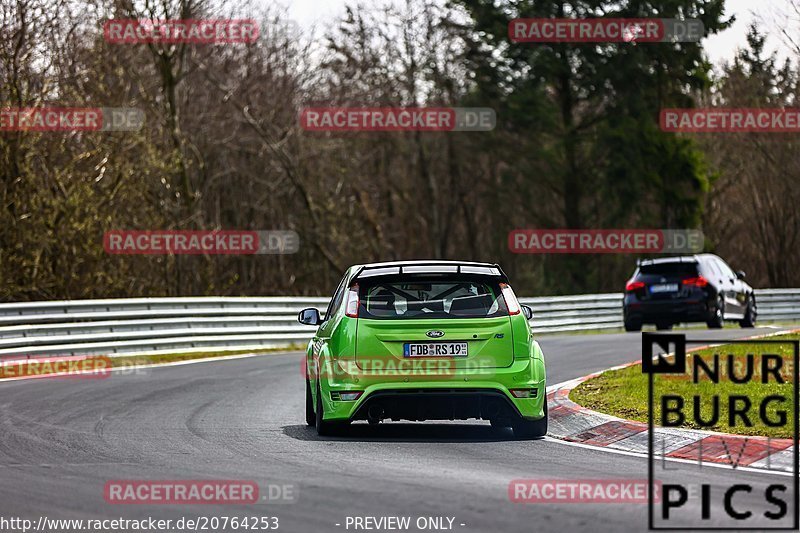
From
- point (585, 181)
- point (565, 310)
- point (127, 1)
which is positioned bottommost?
point (565, 310)

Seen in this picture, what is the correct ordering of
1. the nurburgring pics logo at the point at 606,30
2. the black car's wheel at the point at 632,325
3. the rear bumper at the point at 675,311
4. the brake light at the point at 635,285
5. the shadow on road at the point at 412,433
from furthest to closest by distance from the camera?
the nurburgring pics logo at the point at 606,30 < the black car's wheel at the point at 632,325 < the brake light at the point at 635,285 < the rear bumper at the point at 675,311 < the shadow on road at the point at 412,433

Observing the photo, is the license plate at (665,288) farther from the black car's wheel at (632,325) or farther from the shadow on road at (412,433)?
the shadow on road at (412,433)

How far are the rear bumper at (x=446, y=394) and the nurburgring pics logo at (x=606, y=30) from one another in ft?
124

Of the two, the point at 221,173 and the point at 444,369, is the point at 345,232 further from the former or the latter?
the point at 444,369

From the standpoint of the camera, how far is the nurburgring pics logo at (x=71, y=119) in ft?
82.0

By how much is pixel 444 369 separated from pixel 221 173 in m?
29.2

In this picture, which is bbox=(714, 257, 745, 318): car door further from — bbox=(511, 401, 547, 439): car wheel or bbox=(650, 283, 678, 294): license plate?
bbox=(511, 401, 547, 439): car wheel

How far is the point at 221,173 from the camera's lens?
3919 cm

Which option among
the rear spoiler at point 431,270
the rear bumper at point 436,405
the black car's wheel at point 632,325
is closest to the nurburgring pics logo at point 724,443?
the rear bumper at point 436,405

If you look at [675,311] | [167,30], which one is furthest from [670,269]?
[167,30]

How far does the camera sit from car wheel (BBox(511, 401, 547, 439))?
11211mm

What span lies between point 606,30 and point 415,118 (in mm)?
7687

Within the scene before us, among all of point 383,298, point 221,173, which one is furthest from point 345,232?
point 383,298

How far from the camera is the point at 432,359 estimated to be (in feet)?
35.3
